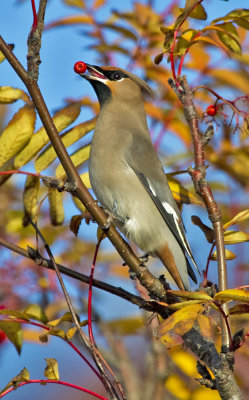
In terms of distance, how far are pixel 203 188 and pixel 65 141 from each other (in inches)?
24.9

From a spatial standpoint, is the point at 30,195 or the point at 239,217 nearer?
the point at 239,217

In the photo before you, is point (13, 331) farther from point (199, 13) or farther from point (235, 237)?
point (199, 13)

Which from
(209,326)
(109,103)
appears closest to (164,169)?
(109,103)

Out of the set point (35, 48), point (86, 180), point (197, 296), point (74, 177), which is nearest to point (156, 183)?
point (86, 180)

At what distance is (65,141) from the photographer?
2.22 meters

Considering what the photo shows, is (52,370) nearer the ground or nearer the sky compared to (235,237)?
nearer the ground

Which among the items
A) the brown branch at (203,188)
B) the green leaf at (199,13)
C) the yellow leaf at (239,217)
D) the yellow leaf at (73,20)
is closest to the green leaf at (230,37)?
the green leaf at (199,13)

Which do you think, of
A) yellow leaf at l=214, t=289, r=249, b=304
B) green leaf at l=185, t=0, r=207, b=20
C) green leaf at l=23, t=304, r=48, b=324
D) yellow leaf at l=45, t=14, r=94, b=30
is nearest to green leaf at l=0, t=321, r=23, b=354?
green leaf at l=23, t=304, r=48, b=324

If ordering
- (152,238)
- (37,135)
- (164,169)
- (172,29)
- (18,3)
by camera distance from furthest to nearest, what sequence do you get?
(164,169), (152,238), (18,3), (37,135), (172,29)

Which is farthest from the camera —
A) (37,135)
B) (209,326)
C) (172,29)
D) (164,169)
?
(164,169)

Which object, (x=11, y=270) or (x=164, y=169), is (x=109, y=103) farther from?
(x=11, y=270)

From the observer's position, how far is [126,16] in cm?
283

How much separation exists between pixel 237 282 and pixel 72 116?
3.78 feet

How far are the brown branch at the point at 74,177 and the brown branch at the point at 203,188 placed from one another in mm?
282
